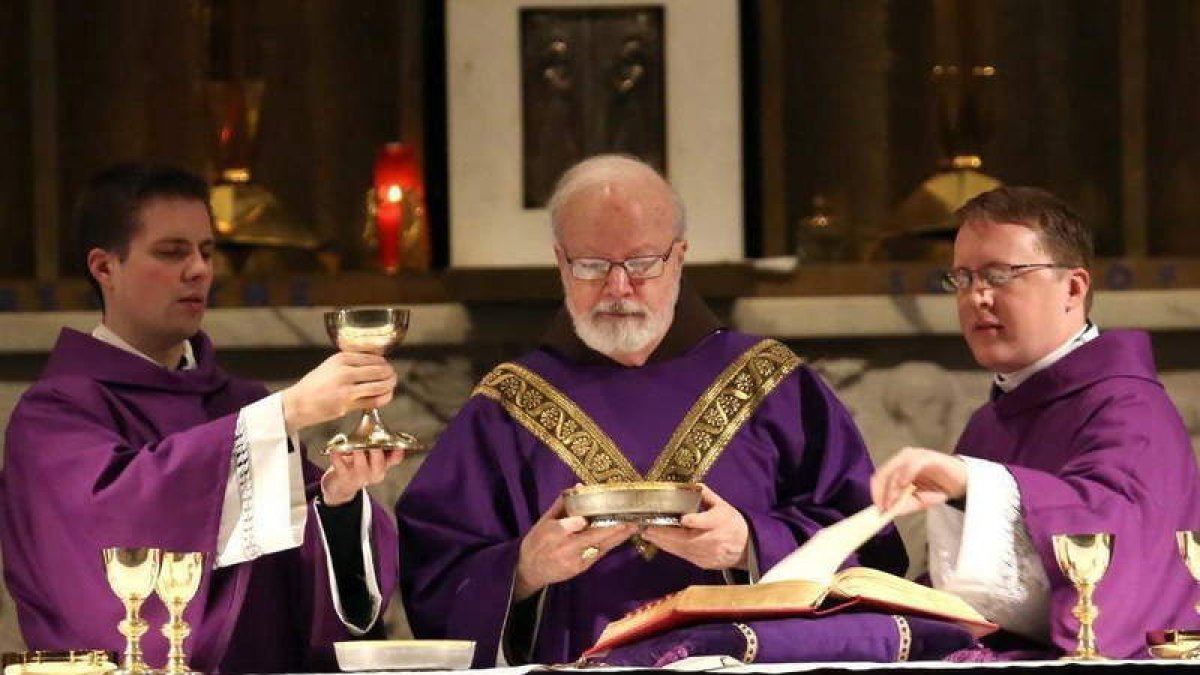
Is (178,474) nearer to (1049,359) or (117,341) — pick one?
(117,341)

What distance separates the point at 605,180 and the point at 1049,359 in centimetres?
113

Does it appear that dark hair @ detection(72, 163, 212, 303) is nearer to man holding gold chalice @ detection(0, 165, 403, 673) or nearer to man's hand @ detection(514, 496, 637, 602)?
man holding gold chalice @ detection(0, 165, 403, 673)

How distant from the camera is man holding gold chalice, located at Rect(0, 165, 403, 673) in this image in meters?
6.30

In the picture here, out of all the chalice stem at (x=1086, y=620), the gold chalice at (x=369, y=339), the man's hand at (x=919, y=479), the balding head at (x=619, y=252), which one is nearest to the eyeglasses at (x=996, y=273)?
the man's hand at (x=919, y=479)

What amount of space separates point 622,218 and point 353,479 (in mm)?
957

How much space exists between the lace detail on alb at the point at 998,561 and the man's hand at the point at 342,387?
1.30m

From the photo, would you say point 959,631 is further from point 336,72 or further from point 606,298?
point 336,72

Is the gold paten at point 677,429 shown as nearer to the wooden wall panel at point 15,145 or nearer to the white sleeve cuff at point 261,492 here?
the white sleeve cuff at point 261,492

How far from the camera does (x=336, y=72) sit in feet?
29.5

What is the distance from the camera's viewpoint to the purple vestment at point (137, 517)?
6.33 metres

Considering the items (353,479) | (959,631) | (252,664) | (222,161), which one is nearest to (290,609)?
(252,664)

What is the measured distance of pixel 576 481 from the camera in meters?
6.74

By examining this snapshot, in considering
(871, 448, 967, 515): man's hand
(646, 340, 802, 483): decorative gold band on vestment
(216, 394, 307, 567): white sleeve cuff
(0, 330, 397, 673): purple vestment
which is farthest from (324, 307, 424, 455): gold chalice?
(871, 448, 967, 515): man's hand

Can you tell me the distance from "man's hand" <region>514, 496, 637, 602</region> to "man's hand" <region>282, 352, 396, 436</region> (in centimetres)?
47
